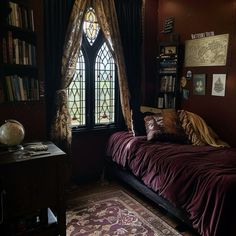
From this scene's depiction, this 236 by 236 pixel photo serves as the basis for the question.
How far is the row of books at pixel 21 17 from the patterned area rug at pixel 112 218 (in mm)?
1930

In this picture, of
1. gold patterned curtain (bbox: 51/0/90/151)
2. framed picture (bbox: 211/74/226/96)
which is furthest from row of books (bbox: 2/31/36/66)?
framed picture (bbox: 211/74/226/96)

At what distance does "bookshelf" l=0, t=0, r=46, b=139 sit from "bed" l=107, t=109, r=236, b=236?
3.59 feet

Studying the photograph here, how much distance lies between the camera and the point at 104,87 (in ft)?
11.5

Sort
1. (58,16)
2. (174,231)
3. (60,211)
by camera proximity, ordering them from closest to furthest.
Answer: (60,211)
(174,231)
(58,16)

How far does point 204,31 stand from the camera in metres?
3.06

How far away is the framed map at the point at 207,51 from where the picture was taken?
285 cm

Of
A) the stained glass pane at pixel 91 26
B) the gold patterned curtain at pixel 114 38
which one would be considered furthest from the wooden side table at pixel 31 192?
the stained glass pane at pixel 91 26

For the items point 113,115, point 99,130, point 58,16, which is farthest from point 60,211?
point 58,16

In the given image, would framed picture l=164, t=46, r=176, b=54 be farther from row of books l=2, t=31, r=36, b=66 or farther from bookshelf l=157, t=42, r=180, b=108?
row of books l=2, t=31, r=36, b=66

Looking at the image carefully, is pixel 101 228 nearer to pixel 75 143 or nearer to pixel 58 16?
pixel 75 143

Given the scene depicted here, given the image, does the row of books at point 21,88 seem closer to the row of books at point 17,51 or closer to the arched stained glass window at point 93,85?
the row of books at point 17,51

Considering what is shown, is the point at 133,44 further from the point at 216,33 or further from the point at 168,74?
the point at 216,33

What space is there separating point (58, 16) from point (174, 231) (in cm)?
260

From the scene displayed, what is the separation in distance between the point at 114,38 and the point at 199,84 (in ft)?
4.11
